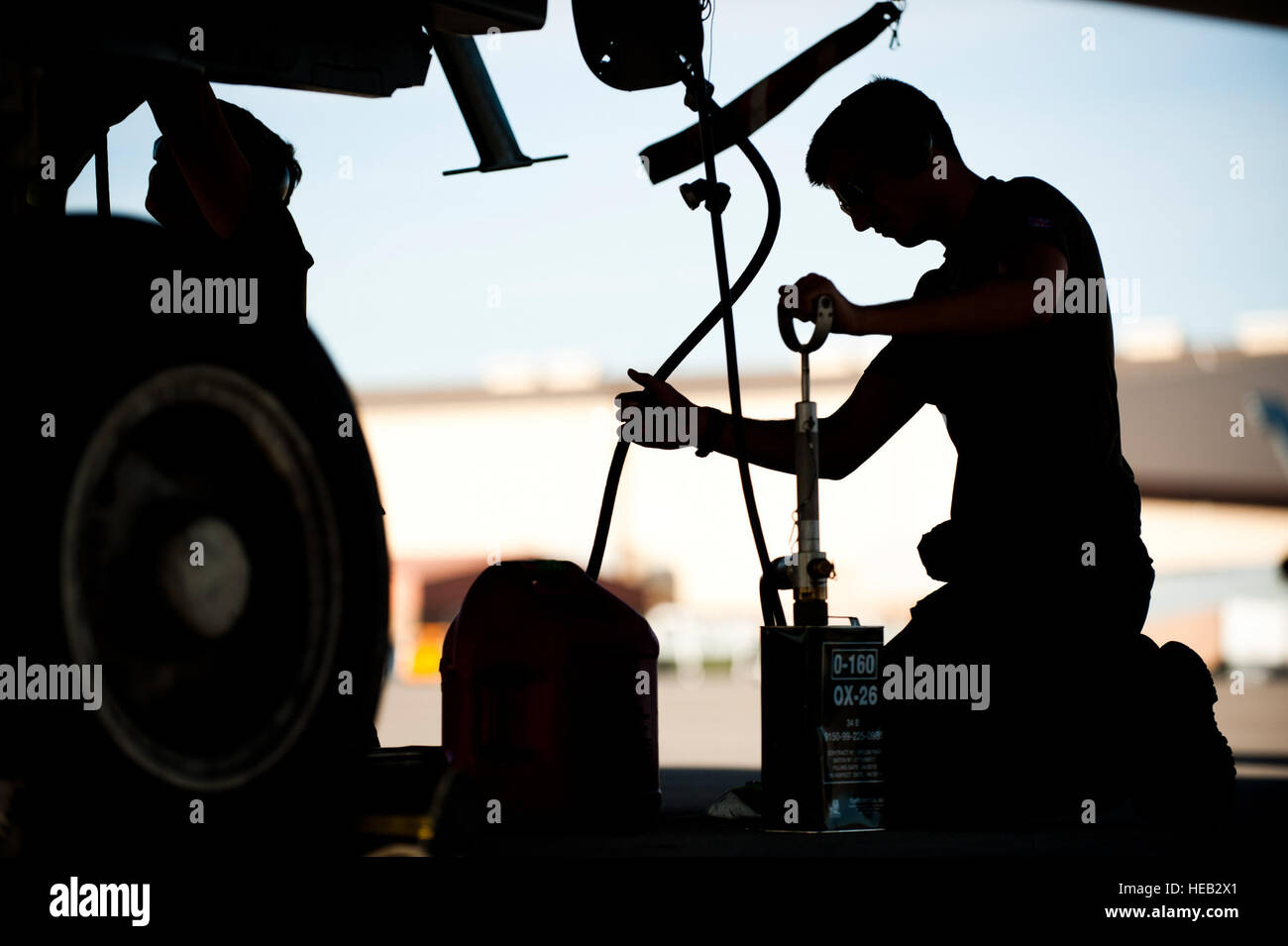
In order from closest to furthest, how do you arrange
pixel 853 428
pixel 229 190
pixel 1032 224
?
pixel 229 190 < pixel 1032 224 < pixel 853 428

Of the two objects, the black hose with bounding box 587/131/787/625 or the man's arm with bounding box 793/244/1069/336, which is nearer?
the man's arm with bounding box 793/244/1069/336

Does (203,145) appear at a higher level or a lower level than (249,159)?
lower

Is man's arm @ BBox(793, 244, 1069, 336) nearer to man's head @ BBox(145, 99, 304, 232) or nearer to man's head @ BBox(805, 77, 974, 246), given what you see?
man's head @ BBox(805, 77, 974, 246)

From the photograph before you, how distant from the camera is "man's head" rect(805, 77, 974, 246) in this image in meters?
2.23

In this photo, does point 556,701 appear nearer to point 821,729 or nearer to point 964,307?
point 821,729

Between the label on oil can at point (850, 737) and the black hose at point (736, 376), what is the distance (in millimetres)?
268

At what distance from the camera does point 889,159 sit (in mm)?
2254

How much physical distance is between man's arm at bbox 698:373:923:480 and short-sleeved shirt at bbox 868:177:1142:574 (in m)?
0.23

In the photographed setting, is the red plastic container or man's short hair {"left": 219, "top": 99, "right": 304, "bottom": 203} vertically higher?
man's short hair {"left": 219, "top": 99, "right": 304, "bottom": 203}

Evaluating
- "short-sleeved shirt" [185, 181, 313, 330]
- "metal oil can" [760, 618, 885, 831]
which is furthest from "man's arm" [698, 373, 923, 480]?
"short-sleeved shirt" [185, 181, 313, 330]

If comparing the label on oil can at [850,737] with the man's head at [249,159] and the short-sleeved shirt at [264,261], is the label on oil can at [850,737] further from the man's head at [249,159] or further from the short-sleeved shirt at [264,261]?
the man's head at [249,159]

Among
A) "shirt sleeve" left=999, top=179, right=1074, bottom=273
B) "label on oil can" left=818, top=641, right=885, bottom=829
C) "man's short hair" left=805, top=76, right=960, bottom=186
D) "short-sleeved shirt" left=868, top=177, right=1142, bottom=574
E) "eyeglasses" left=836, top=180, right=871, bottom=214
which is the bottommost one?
"label on oil can" left=818, top=641, right=885, bottom=829

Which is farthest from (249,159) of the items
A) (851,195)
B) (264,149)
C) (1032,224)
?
(1032,224)

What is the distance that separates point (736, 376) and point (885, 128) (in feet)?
1.38
